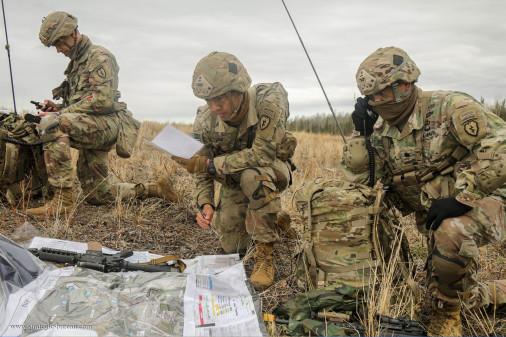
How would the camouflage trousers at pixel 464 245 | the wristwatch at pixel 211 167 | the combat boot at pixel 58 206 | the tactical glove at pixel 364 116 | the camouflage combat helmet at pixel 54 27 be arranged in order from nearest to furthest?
the camouflage trousers at pixel 464 245 < the tactical glove at pixel 364 116 < the wristwatch at pixel 211 167 < the combat boot at pixel 58 206 < the camouflage combat helmet at pixel 54 27

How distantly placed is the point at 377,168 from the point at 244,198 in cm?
121

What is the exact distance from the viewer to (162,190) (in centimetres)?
491

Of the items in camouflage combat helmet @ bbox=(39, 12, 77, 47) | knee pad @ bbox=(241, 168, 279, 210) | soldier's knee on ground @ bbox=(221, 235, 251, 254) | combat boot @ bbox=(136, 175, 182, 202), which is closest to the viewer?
knee pad @ bbox=(241, 168, 279, 210)

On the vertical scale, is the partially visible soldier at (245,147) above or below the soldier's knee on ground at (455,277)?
above

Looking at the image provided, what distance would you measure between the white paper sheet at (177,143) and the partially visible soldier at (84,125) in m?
1.65

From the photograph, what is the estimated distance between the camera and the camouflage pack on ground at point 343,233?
290cm

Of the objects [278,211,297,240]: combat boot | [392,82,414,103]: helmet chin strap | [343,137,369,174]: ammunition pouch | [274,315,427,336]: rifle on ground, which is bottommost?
[274,315,427,336]: rifle on ground

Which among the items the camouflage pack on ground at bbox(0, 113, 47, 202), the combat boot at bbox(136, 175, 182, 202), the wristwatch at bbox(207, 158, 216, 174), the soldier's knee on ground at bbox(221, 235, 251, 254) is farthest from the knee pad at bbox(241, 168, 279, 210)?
the camouflage pack on ground at bbox(0, 113, 47, 202)

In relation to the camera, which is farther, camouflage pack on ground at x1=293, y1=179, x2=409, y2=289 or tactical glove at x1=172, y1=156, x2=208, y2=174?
tactical glove at x1=172, y1=156, x2=208, y2=174

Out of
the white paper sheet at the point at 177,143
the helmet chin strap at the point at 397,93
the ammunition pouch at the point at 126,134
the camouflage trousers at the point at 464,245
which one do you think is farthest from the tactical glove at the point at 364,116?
the ammunition pouch at the point at 126,134

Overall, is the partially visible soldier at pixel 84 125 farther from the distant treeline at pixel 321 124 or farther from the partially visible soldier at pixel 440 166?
the distant treeline at pixel 321 124

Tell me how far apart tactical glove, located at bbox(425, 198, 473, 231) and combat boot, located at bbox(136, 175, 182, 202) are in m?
2.93

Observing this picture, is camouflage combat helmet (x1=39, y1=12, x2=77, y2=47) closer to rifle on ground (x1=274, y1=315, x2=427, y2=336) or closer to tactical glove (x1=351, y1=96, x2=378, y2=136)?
tactical glove (x1=351, y1=96, x2=378, y2=136)

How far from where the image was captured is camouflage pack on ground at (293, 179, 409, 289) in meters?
2.90
